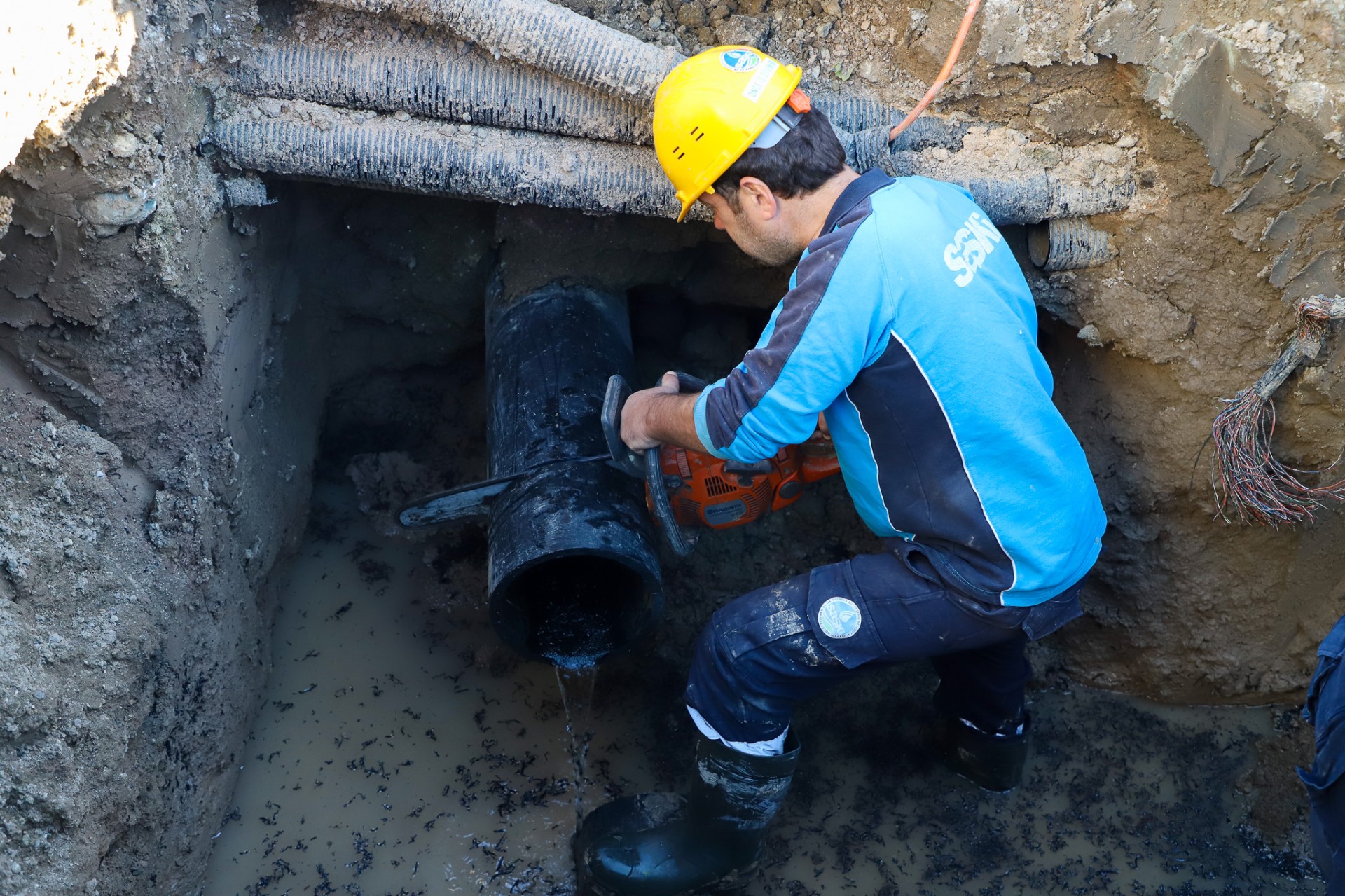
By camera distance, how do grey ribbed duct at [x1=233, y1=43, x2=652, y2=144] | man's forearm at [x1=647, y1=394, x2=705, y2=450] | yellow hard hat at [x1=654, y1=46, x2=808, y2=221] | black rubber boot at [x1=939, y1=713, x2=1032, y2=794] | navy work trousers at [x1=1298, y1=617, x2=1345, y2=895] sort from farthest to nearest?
black rubber boot at [x1=939, y1=713, x2=1032, y2=794], grey ribbed duct at [x1=233, y1=43, x2=652, y2=144], man's forearm at [x1=647, y1=394, x2=705, y2=450], yellow hard hat at [x1=654, y1=46, x2=808, y2=221], navy work trousers at [x1=1298, y1=617, x2=1345, y2=895]

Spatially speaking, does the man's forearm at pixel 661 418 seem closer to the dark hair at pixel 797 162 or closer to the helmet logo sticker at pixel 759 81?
the dark hair at pixel 797 162

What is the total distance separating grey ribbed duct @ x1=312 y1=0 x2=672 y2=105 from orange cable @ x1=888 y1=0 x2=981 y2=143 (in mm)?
608

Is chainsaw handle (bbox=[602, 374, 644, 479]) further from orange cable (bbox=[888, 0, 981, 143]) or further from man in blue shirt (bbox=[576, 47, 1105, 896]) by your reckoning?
orange cable (bbox=[888, 0, 981, 143])

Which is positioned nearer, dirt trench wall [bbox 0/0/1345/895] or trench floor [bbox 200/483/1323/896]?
dirt trench wall [bbox 0/0/1345/895]

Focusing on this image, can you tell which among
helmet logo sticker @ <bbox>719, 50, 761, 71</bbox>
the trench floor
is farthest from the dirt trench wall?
helmet logo sticker @ <bbox>719, 50, 761, 71</bbox>

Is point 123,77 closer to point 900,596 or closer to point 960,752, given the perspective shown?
point 900,596

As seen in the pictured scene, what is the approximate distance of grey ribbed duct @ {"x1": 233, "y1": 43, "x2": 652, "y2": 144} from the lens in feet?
8.21

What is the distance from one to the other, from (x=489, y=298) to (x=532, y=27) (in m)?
0.97

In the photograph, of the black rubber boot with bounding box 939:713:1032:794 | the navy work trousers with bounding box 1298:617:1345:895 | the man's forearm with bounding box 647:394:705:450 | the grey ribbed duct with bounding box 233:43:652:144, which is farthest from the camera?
the black rubber boot with bounding box 939:713:1032:794

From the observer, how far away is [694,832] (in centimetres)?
254

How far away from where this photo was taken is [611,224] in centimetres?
301

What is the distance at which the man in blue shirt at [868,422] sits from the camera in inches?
75.9

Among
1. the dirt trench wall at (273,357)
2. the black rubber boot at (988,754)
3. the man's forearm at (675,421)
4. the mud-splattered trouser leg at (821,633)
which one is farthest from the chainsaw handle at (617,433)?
the black rubber boot at (988,754)

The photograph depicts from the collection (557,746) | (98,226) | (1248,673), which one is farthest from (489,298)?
(1248,673)
